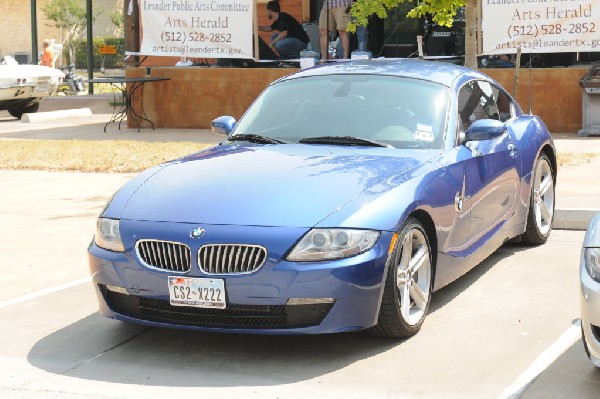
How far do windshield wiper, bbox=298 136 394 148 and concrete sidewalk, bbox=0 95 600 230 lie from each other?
130 inches

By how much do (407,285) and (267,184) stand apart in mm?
901

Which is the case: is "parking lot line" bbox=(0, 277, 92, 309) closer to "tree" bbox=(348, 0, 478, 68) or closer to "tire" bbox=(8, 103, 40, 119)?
"tree" bbox=(348, 0, 478, 68)

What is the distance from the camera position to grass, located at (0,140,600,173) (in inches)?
571

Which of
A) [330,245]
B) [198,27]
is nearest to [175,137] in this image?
[198,27]

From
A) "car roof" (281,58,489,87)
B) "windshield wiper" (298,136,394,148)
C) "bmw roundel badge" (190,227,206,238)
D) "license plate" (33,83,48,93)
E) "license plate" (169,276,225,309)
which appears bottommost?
"license plate" (169,276,225,309)

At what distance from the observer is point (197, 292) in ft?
19.2

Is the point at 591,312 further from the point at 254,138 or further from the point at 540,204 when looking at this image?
the point at 540,204

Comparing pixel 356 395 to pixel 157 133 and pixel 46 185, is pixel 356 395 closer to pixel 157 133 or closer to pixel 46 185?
pixel 46 185

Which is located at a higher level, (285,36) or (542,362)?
(285,36)

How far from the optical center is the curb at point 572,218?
32.2 feet

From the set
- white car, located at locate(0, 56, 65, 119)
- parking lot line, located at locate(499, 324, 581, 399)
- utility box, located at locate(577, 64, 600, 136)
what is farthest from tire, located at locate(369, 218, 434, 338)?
white car, located at locate(0, 56, 65, 119)

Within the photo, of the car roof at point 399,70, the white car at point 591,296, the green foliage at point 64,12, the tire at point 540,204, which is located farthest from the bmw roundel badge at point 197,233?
the green foliage at point 64,12

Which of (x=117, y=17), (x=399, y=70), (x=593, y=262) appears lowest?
(x=593, y=262)

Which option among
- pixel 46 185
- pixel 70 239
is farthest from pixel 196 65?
pixel 70 239
